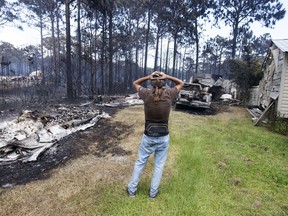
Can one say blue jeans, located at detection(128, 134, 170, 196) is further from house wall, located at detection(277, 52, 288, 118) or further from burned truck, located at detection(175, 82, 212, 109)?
burned truck, located at detection(175, 82, 212, 109)

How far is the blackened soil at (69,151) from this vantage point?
15.0ft

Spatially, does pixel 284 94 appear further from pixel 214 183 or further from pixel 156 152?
pixel 156 152

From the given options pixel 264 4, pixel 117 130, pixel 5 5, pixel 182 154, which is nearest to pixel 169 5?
pixel 264 4

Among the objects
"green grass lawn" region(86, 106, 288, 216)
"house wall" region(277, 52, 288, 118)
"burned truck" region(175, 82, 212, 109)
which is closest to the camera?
"green grass lawn" region(86, 106, 288, 216)

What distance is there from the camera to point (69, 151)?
5.98 m

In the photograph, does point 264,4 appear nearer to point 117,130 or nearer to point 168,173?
point 117,130

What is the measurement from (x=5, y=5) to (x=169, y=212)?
32993 millimetres

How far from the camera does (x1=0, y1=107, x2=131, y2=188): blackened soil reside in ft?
→ 15.0

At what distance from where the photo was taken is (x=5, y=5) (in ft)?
91.8

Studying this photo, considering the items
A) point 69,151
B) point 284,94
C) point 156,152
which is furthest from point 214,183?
point 284,94

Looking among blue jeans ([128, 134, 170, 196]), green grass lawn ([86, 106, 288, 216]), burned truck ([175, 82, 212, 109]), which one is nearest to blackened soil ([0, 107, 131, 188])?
green grass lawn ([86, 106, 288, 216])

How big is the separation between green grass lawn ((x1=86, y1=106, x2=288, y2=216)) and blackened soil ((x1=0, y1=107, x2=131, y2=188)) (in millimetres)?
1595

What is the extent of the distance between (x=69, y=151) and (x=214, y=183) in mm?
3633

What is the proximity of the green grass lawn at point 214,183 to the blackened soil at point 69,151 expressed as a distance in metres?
1.60
